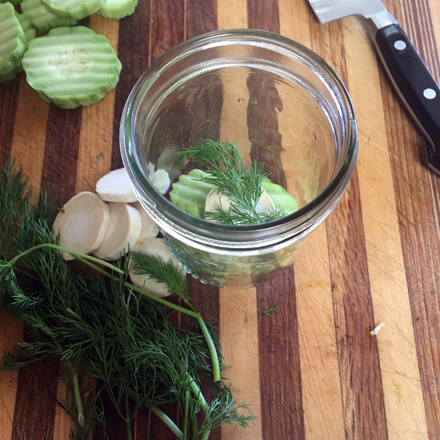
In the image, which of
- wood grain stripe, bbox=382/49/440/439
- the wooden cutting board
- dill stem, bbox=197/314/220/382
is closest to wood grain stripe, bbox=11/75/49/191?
the wooden cutting board

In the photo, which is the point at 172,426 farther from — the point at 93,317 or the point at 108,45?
the point at 108,45

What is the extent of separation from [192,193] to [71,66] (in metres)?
0.47

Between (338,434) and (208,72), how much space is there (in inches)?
27.0

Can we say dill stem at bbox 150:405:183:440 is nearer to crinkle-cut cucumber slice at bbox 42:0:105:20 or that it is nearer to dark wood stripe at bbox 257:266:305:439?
dark wood stripe at bbox 257:266:305:439

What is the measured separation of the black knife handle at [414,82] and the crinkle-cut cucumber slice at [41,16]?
2.26ft

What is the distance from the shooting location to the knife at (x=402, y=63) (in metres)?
1.10

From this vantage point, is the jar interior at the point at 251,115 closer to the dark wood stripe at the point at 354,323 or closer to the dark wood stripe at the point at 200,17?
the dark wood stripe at the point at 354,323

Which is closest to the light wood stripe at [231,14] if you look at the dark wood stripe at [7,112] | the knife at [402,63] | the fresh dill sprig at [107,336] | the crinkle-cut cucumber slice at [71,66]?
the knife at [402,63]

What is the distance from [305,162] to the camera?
0.97 meters

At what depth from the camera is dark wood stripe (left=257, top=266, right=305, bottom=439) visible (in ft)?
3.31

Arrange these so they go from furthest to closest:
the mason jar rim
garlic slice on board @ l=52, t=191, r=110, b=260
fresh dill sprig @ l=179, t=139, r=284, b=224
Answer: garlic slice on board @ l=52, t=191, r=110, b=260 < fresh dill sprig @ l=179, t=139, r=284, b=224 < the mason jar rim

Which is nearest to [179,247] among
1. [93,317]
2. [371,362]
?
[93,317]

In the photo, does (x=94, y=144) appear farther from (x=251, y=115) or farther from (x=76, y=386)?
(x=76, y=386)

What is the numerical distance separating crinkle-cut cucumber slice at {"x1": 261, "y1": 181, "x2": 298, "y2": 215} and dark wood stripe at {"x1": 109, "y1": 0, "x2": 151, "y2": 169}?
41cm
